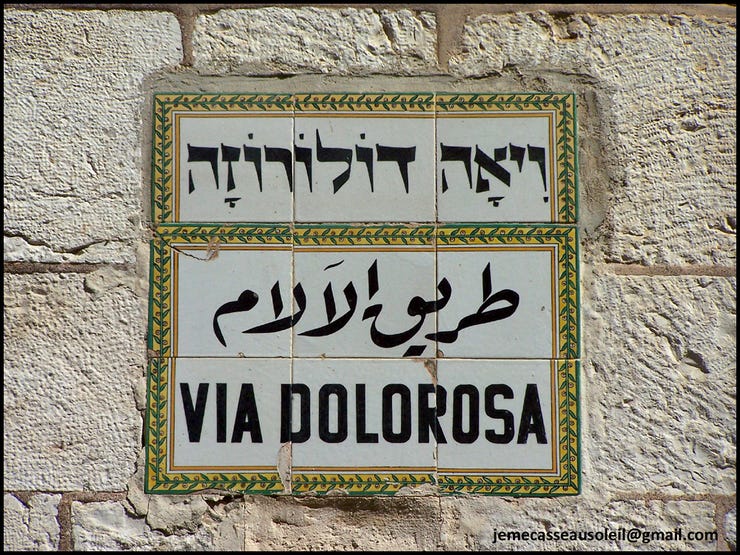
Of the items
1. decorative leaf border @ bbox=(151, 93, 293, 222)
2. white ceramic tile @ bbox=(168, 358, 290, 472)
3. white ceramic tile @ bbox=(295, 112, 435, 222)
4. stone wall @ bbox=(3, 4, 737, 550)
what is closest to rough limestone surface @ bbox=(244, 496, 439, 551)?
stone wall @ bbox=(3, 4, 737, 550)

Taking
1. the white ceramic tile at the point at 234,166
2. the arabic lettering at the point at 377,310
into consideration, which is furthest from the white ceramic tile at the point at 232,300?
the white ceramic tile at the point at 234,166

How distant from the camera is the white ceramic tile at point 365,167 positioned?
164cm

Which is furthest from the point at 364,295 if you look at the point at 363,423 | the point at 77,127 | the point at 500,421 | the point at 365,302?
the point at 77,127

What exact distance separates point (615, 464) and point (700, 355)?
0.41m

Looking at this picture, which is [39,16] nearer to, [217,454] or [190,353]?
[190,353]

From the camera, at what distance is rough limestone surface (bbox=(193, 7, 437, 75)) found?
5.49 feet

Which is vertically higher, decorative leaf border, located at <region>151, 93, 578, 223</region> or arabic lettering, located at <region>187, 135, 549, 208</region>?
decorative leaf border, located at <region>151, 93, 578, 223</region>

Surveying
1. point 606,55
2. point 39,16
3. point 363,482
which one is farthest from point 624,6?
point 39,16

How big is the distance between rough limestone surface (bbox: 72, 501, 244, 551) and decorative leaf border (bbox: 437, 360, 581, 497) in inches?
25.3

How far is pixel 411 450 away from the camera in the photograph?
1.61 m

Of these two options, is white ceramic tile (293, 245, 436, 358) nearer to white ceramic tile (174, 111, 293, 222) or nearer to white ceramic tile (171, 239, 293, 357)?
white ceramic tile (171, 239, 293, 357)

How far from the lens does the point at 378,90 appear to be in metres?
1.67

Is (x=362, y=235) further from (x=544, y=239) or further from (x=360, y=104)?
(x=544, y=239)

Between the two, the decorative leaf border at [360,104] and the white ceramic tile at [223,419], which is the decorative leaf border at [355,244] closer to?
the white ceramic tile at [223,419]
